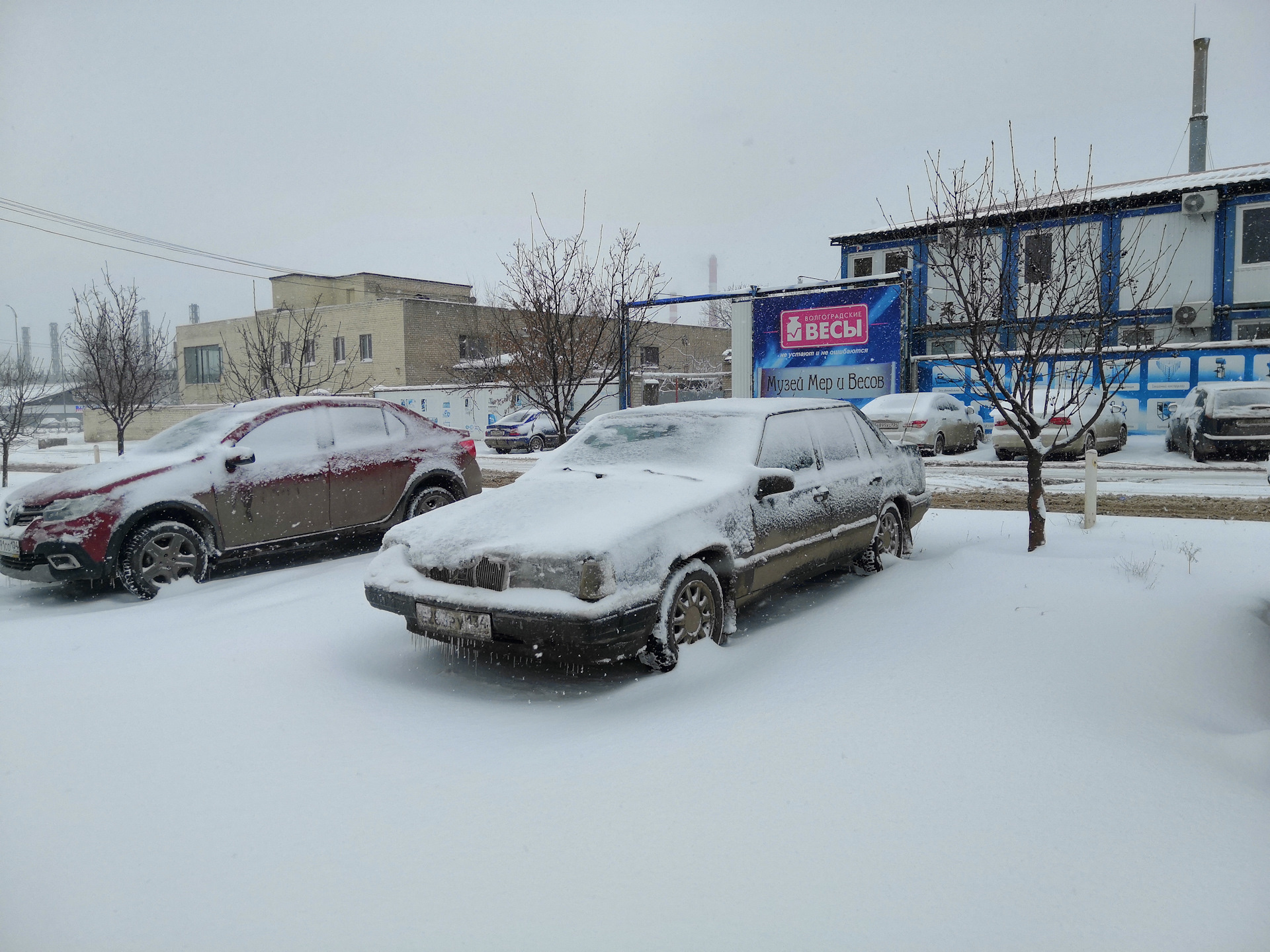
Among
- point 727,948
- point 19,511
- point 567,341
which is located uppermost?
point 567,341

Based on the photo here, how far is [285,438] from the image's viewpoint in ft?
23.4

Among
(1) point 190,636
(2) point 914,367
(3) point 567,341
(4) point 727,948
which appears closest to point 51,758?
(1) point 190,636

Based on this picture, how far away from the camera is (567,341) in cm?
1166

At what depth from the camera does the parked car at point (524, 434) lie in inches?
962

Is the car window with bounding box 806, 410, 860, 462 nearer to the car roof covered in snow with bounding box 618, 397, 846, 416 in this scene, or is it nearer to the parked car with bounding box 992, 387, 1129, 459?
the car roof covered in snow with bounding box 618, 397, 846, 416

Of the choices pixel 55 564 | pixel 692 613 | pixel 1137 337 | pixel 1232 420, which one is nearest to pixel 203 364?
pixel 55 564

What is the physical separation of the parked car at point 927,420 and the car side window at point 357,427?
11.0 metres

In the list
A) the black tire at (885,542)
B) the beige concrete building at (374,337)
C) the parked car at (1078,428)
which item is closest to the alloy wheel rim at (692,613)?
the black tire at (885,542)

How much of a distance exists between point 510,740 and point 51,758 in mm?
1825

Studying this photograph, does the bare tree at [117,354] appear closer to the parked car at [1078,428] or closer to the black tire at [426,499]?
the black tire at [426,499]

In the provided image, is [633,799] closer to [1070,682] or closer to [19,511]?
[1070,682]

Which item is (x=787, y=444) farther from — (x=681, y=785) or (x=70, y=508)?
(x=70, y=508)

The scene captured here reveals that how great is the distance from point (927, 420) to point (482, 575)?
14826 millimetres

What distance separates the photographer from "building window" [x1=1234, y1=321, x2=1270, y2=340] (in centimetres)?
2402
